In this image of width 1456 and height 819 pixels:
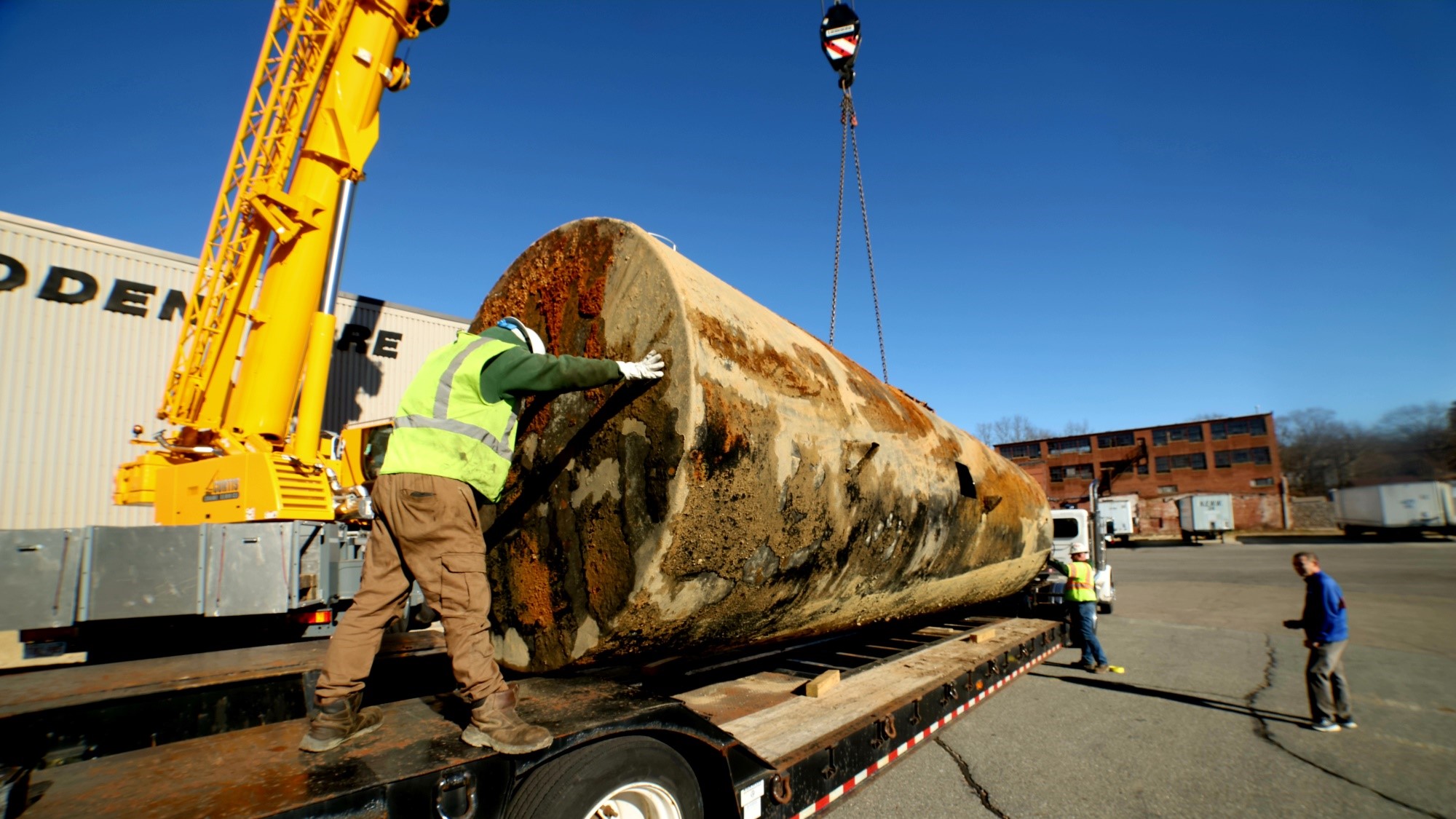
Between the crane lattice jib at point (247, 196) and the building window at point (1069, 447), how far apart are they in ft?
152

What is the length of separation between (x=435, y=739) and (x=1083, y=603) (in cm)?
751

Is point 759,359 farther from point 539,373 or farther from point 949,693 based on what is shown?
point 949,693

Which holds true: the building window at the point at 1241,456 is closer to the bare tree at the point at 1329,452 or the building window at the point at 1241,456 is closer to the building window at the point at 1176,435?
the building window at the point at 1176,435

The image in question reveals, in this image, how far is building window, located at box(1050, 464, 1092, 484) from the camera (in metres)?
43.8

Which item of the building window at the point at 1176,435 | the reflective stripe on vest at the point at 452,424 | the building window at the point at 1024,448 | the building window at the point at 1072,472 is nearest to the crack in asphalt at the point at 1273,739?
the reflective stripe on vest at the point at 452,424

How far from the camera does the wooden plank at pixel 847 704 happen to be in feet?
10.2

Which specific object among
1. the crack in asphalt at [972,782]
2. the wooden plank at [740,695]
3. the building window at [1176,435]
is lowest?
the crack in asphalt at [972,782]

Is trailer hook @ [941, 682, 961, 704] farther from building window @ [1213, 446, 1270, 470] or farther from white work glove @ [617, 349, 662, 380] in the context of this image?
building window @ [1213, 446, 1270, 470]

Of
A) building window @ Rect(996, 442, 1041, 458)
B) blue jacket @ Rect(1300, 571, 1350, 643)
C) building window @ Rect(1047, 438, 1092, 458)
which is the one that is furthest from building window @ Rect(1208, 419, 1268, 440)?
blue jacket @ Rect(1300, 571, 1350, 643)

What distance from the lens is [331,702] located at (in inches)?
84.7

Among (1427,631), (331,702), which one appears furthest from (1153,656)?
(331,702)

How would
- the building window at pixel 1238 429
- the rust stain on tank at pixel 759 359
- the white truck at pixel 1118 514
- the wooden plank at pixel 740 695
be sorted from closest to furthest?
1. the rust stain on tank at pixel 759 359
2. the wooden plank at pixel 740 695
3. the white truck at pixel 1118 514
4. the building window at pixel 1238 429

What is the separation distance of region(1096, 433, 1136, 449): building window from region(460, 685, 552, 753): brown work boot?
49711 millimetres

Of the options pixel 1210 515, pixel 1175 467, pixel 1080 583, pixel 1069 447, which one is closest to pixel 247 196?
pixel 1080 583
